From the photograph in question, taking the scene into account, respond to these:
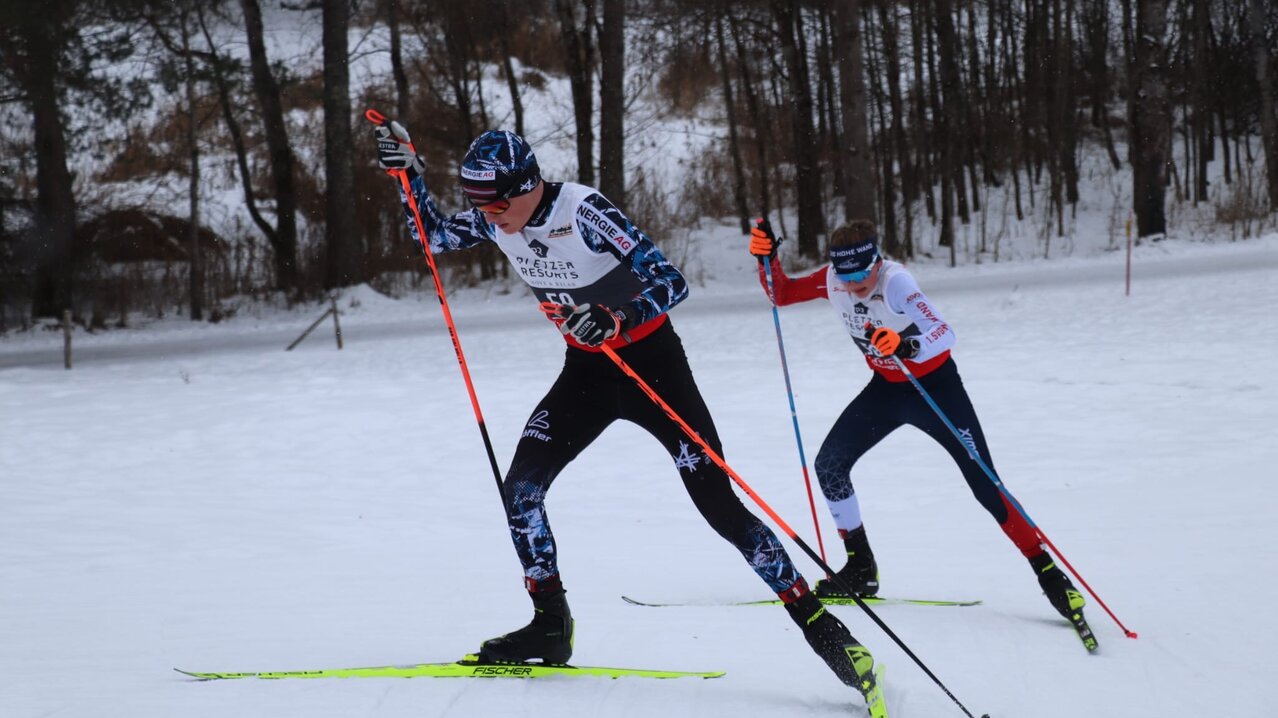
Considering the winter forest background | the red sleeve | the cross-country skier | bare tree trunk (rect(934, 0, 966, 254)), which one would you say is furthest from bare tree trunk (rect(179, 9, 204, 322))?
the cross-country skier

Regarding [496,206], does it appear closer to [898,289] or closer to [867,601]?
[898,289]

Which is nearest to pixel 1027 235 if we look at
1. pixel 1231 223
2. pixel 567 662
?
pixel 1231 223

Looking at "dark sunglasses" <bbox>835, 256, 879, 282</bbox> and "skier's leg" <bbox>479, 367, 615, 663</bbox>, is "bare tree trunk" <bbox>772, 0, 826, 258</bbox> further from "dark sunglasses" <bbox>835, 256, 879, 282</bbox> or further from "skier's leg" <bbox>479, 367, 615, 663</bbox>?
"skier's leg" <bbox>479, 367, 615, 663</bbox>

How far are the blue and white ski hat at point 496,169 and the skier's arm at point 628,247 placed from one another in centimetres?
22

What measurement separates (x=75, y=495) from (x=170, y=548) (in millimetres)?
1830

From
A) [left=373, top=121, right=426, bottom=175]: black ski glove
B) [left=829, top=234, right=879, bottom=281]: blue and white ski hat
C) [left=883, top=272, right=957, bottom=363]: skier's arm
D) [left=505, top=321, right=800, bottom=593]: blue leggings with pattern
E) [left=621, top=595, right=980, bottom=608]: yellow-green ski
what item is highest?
[left=373, top=121, right=426, bottom=175]: black ski glove

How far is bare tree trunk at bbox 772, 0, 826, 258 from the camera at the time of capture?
2084 cm

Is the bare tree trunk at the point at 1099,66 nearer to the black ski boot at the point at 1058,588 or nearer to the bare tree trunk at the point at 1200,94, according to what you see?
the bare tree trunk at the point at 1200,94

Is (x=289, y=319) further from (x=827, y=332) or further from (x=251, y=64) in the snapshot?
(x=827, y=332)

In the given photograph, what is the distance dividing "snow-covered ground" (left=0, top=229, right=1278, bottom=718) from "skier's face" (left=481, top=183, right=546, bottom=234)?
1.59 metres

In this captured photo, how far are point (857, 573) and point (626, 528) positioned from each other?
6.88 feet

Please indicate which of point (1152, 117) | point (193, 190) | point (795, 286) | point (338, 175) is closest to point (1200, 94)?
point (1152, 117)

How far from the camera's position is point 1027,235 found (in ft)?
76.1

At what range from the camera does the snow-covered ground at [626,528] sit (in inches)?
151
